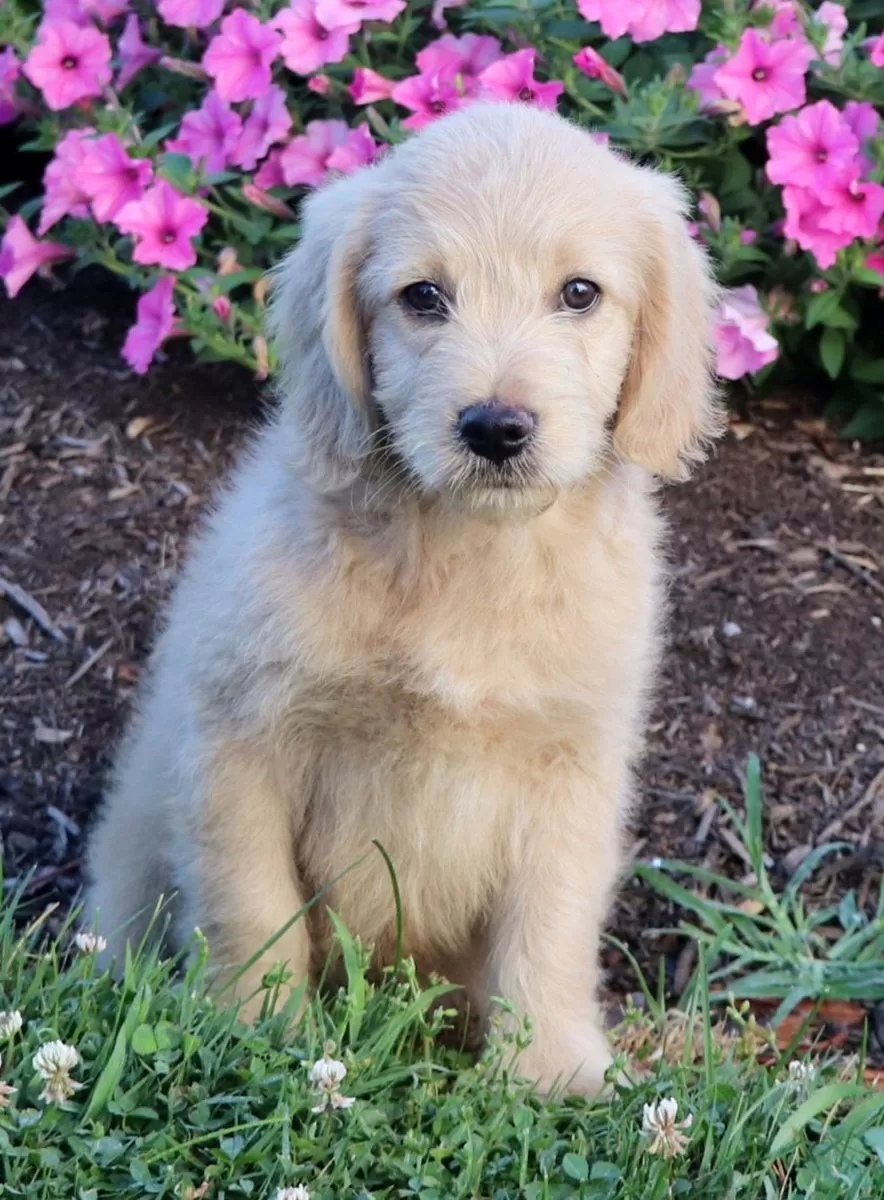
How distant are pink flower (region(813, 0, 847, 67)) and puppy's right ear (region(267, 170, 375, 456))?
2.14m

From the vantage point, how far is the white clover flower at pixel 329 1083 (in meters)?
2.75

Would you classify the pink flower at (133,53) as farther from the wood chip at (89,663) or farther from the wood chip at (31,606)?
the wood chip at (89,663)

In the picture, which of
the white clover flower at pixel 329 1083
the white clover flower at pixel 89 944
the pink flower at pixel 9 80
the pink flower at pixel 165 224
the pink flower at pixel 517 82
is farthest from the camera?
the pink flower at pixel 9 80

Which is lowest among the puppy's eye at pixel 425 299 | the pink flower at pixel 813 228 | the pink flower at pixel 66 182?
the pink flower at pixel 66 182

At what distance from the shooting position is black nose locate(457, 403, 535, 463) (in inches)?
113

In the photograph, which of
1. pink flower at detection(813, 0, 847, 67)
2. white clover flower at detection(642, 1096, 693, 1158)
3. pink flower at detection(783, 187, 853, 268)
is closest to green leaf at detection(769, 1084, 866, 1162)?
white clover flower at detection(642, 1096, 693, 1158)

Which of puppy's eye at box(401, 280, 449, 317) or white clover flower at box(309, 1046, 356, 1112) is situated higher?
puppy's eye at box(401, 280, 449, 317)

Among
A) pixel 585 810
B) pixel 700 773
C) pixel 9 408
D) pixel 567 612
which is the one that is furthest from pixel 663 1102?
pixel 9 408

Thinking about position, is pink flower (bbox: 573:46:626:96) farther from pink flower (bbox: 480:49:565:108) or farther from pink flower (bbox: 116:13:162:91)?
pink flower (bbox: 116:13:162:91)

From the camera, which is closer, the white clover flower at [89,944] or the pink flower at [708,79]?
the white clover flower at [89,944]

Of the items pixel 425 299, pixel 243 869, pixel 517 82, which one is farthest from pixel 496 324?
pixel 517 82

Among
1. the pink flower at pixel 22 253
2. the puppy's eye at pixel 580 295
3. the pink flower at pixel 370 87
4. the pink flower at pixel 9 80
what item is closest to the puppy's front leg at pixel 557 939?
the puppy's eye at pixel 580 295

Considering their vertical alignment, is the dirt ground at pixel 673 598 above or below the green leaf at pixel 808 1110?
below

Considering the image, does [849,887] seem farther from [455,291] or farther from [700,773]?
[455,291]
